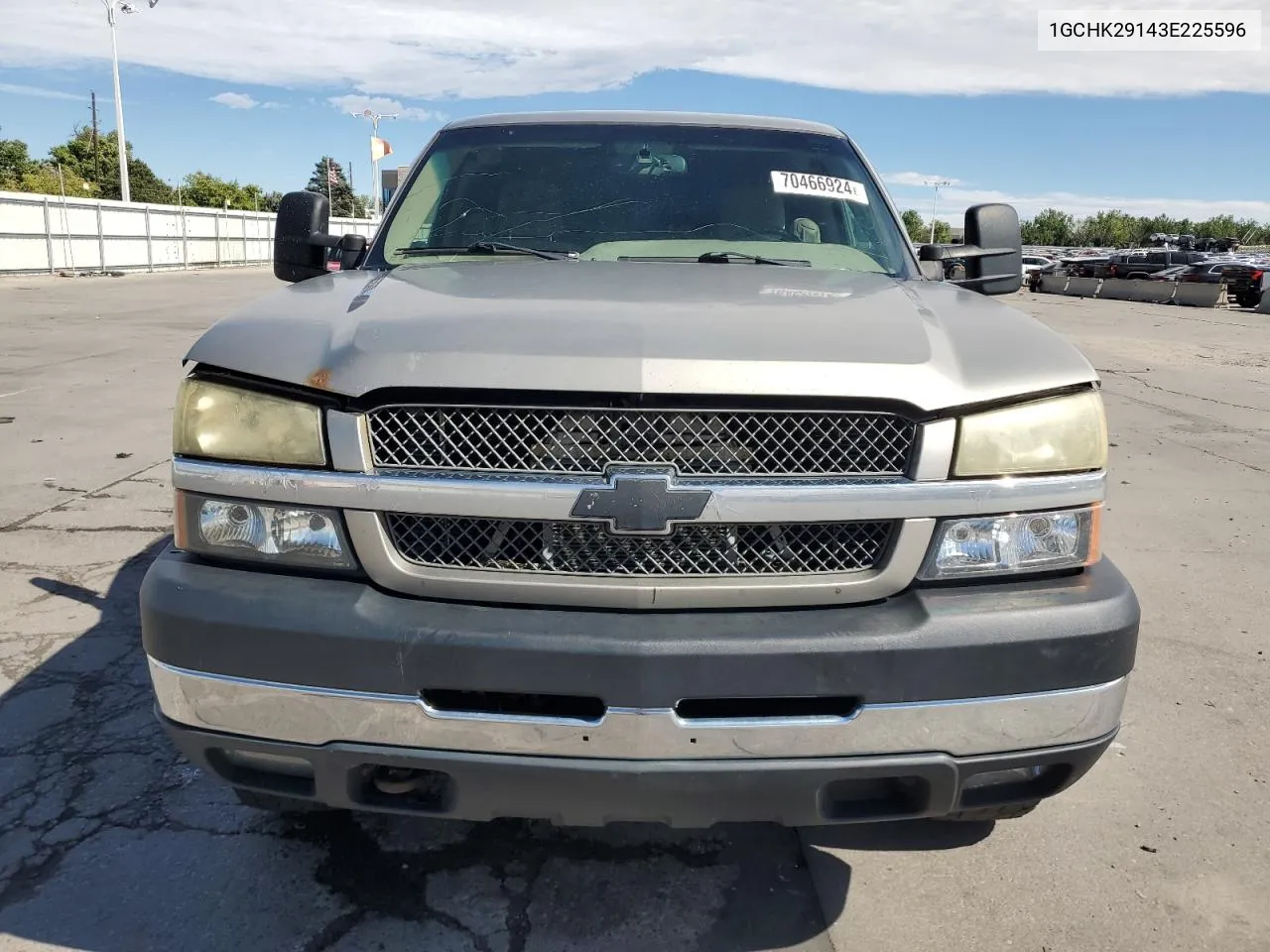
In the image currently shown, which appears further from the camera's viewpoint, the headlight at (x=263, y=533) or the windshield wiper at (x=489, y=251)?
the windshield wiper at (x=489, y=251)

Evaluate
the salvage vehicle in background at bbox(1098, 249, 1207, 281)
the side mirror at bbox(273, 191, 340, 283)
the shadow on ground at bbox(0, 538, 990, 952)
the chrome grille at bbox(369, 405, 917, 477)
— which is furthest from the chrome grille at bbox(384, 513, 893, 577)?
the salvage vehicle in background at bbox(1098, 249, 1207, 281)

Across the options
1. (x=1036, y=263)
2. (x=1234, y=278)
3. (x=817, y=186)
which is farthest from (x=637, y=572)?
(x=1036, y=263)

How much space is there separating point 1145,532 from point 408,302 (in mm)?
4782

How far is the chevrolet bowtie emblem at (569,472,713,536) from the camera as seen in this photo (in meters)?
1.88

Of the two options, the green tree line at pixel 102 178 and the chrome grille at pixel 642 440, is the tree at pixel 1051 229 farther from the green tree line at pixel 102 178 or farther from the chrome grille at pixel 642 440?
the chrome grille at pixel 642 440

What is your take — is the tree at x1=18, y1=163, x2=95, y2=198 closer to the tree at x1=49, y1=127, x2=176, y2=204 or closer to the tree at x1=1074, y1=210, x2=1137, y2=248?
the tree at x1=49, y1=127, x2=176, y2=204

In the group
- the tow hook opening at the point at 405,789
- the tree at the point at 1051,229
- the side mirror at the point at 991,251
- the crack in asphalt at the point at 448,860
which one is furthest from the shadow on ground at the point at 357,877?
the tree at the point at 1051,229

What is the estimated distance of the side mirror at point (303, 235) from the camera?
11.5 feet

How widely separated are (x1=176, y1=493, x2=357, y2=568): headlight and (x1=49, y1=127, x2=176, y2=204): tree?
79.3m

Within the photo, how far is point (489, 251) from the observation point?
10.1 ft

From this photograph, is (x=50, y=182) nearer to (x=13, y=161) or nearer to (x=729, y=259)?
(x=13, y=161)

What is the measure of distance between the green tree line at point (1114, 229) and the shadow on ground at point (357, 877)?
119 metres

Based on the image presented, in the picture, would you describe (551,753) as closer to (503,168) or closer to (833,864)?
(833,864)

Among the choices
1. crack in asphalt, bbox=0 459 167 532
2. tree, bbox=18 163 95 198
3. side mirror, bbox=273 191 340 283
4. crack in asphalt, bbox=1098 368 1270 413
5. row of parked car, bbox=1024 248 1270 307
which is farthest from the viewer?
tree, bbox=18 163 95 198
